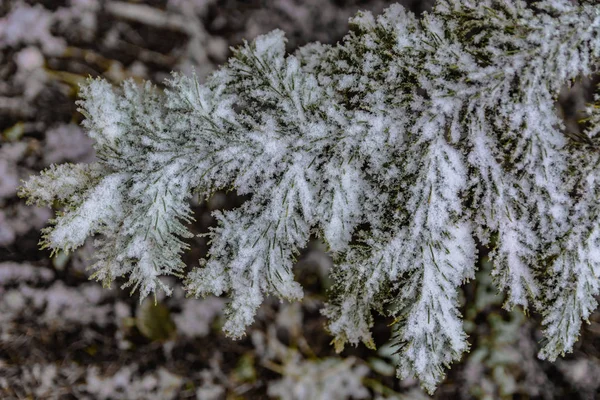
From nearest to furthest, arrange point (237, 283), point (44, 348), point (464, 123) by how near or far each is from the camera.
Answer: point (464, 123), point (237, 283), point (44, 348)

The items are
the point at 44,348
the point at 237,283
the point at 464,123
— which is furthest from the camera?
the point at 44,348

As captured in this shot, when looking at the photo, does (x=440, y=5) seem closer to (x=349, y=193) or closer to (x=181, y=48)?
(x=349, y=193)

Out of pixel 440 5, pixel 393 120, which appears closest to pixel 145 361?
pixel 393 120

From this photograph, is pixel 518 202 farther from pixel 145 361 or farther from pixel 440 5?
pixel 145 361

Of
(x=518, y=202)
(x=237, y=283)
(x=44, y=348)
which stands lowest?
(x=44, y=348)

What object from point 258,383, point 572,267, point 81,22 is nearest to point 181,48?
point 81,22

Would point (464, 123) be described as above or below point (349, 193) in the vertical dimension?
above

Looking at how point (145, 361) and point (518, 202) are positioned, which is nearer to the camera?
point (518, 202)
